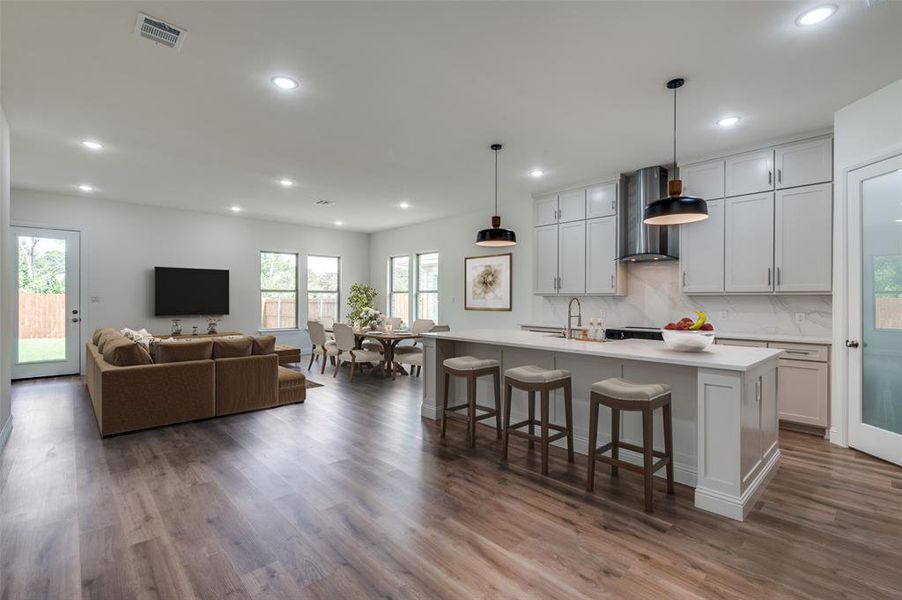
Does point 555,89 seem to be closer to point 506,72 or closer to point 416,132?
point 506,72

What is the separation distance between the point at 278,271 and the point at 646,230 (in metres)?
7.04

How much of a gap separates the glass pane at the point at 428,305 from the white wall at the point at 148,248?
2510 mm

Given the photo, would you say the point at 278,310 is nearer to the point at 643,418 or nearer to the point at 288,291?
the point at 288,291

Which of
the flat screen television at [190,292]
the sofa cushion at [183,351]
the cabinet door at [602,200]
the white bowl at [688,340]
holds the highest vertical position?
the cabinet door at [602,200]

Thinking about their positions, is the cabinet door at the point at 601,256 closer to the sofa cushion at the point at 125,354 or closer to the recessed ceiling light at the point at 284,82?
the recessed ceiling light at the point at 284,82

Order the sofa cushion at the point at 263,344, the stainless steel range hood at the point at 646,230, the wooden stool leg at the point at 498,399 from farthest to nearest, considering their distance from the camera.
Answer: the stainless steel range hood at the point at 646,230, the sofa cushion at the point at 263,344, the wooden stool leg at the point at 498,399

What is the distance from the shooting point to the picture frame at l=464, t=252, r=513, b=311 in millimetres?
7121

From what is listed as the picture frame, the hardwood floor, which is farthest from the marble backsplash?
the hardwood floor

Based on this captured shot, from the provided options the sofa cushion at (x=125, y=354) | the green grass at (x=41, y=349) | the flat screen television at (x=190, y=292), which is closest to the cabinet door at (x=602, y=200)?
the sofa cushion at (x=125, y=354)

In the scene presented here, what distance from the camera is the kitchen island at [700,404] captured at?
8.12ft

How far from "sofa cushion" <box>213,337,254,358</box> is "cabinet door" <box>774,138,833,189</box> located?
225 inches

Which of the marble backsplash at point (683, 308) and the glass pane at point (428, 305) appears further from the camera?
the glass pane at point (428, 305)

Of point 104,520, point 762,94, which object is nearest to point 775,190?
point 762,94

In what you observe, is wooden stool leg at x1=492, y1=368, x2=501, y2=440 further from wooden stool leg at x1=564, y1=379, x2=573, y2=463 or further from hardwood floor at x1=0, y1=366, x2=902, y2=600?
wooden stool leg at x1=564, y1=379, x2=573, y2=463
